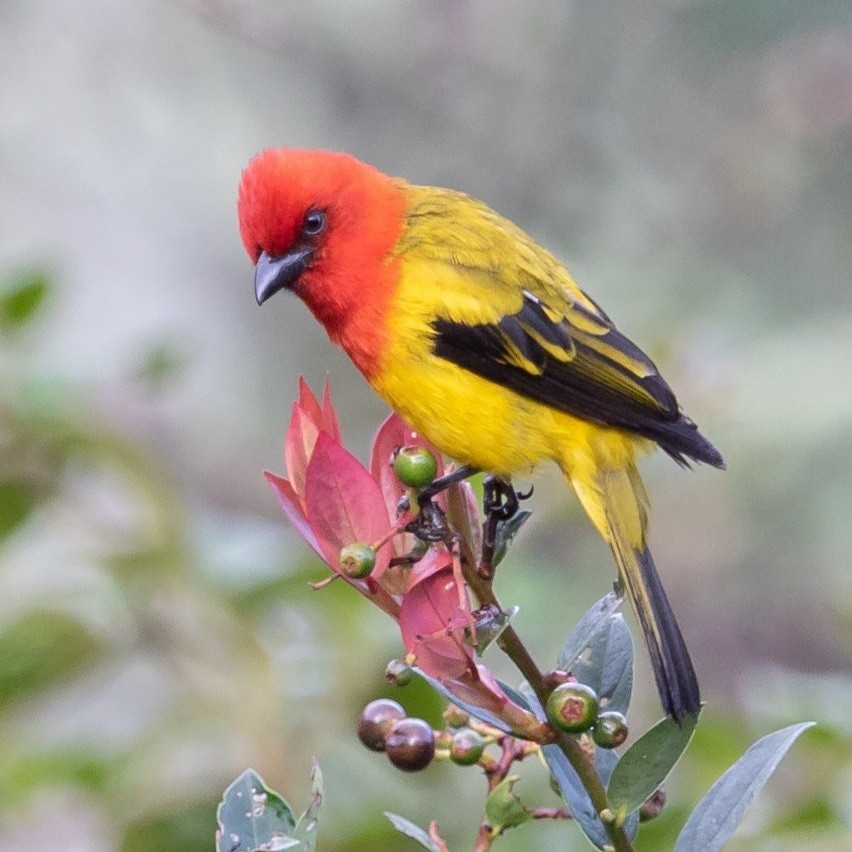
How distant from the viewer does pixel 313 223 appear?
2.71m

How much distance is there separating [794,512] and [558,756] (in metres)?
4.52

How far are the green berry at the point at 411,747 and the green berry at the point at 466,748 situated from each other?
0.03 meters

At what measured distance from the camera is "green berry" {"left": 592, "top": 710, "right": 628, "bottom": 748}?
1.55 m

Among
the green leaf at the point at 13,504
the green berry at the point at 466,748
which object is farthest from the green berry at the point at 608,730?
the green leaf at the point at 13,504

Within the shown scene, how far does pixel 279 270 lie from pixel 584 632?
1212 mm

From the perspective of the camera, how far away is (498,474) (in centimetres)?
260

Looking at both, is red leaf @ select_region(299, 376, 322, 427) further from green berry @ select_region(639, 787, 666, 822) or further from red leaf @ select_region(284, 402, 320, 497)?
green berry @ select_region(639, 787, 666, 822)

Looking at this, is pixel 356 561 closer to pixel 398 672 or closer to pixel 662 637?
pixel 398 672

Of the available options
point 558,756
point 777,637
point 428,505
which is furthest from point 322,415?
point 777,637

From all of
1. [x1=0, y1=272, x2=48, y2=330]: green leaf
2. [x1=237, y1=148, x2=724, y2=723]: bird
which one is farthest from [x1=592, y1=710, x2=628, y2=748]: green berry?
[x1=0, y1=272, x2=48, y2=330]: green leaf

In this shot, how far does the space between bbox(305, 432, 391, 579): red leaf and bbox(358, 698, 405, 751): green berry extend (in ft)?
0.52

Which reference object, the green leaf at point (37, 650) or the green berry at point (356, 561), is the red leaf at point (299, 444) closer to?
the green berry at point (356, 561)

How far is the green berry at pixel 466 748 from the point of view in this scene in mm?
1580

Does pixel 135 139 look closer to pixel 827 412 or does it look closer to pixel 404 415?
pixel 827 412
